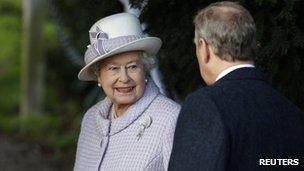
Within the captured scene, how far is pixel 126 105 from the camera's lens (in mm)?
3266

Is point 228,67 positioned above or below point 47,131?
above

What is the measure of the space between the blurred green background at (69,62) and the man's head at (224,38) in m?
0.69

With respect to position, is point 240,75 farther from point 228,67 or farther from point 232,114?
point 232,114

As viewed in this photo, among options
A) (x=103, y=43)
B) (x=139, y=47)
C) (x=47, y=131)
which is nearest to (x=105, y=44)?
(x=103, y=43)

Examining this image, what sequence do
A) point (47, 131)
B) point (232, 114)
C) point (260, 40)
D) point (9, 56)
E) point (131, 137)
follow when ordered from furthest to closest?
point (9, 56)
point (47, 131)
point (260, 40)
point (131, 137)
point (232, 114)

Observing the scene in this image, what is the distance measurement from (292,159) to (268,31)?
934mm

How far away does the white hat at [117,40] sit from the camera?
319 centimetres

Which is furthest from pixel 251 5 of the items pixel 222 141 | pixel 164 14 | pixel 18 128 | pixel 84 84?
pixel 84 84

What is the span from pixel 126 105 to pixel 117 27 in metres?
0.34

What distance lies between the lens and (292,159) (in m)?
2.65

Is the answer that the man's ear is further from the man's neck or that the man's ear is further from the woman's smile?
the woman's smile

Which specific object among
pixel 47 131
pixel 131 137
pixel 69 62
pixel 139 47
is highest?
pixel 139 47

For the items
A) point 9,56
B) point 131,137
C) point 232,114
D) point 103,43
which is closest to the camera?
point 232,114

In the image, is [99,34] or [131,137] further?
[99,34]
